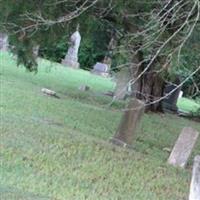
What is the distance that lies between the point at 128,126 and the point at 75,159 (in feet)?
6.83

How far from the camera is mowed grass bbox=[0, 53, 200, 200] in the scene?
7.70 metres

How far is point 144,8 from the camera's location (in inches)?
369

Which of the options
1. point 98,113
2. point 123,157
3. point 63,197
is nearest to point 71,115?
point 98,113

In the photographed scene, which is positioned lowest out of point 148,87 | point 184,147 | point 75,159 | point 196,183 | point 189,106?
point 189,106

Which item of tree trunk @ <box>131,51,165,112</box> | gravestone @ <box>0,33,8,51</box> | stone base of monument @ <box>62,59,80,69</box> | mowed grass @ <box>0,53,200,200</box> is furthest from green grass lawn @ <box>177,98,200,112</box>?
mowed grass @ <box>0,53,200,200</box>

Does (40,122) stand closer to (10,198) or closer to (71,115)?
(71,115)

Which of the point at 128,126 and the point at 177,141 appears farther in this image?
the point at 128,126

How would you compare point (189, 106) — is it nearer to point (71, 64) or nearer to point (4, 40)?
point (4, 40)

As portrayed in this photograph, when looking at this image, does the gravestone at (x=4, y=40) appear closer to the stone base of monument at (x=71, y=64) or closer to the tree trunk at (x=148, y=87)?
the tree trunk at (x=148, y=87)

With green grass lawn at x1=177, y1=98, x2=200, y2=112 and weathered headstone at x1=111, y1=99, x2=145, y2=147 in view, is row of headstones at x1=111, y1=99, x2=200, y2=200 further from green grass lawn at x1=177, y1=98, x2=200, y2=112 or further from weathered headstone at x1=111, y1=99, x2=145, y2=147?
green grass lawn at x1=177, y1=98, x2=200, y2=112

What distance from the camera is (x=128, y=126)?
36.4 feet

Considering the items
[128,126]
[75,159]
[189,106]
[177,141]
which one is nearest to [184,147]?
[177,141]

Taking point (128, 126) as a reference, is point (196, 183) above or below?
above

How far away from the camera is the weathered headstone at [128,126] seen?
36.1 feet
